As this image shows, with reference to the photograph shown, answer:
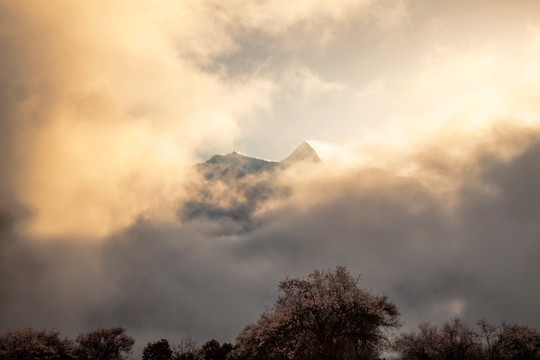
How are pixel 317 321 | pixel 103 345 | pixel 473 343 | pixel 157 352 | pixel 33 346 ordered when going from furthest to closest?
pixel 157 352 < pixel 103 345 < pixel 33 346 < pixel 473 343 < pixel 317 321

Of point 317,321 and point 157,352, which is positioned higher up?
point 317,321

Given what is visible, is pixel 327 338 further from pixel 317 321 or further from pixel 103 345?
pixel 103 345

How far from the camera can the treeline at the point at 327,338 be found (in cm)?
4775

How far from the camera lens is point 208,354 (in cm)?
10006

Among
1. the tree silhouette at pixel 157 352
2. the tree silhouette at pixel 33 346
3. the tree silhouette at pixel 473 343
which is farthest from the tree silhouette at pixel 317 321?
the tree silhouette at pixel 33 346

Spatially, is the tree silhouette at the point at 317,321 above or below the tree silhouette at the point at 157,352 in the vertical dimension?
above

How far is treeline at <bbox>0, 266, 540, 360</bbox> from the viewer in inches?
1880

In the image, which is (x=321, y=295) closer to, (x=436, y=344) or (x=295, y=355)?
(x=295, y=355)

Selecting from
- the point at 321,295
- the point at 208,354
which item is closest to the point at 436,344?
the point at 321,295

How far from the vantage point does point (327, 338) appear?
47625 millimetres

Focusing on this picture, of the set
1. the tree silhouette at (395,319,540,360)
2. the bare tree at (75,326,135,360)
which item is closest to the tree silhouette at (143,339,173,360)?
the bare tree at (75,326,135,360)

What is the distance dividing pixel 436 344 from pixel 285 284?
5846cm

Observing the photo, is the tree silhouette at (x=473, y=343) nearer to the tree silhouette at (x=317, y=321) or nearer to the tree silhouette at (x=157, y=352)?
the tree silhouette at (x=317, y=321)

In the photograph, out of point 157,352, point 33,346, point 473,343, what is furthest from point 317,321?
point 33,346
